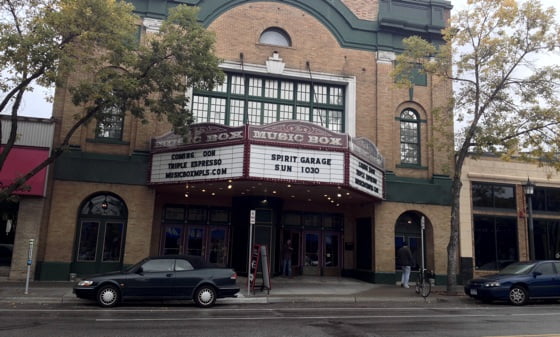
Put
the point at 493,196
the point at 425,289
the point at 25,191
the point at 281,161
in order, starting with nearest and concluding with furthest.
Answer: the point at 281,161 < the point at 425,289 < the point at 25,191 < the point at 493,196

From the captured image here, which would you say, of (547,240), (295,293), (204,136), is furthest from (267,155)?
(547,240)

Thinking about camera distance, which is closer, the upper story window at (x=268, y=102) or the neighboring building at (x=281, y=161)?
the neighboring building at (x=281, y=161)

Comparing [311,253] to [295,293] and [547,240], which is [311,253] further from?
[547,240]

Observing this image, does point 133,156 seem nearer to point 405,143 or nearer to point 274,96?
point 274,96

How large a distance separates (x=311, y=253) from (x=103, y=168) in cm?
1080

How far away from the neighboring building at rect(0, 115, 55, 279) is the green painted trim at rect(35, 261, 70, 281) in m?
0.36

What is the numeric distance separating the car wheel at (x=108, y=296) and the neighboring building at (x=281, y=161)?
6.08 metres

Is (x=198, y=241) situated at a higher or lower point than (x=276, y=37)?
lower

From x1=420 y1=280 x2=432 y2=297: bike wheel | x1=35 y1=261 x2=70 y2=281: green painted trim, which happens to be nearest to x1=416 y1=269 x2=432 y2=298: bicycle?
x1=420 y1=280 x2=432 y2=297: bike wheel

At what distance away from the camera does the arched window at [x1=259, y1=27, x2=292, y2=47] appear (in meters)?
23.2

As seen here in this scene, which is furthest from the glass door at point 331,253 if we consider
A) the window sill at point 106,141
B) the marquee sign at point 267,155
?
the window sill at point 106,141

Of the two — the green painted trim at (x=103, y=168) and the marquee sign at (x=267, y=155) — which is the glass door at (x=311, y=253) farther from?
the green painted trim at (x=103, y=168)

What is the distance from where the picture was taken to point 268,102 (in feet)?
74.5

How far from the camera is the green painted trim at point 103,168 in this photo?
19.6m
